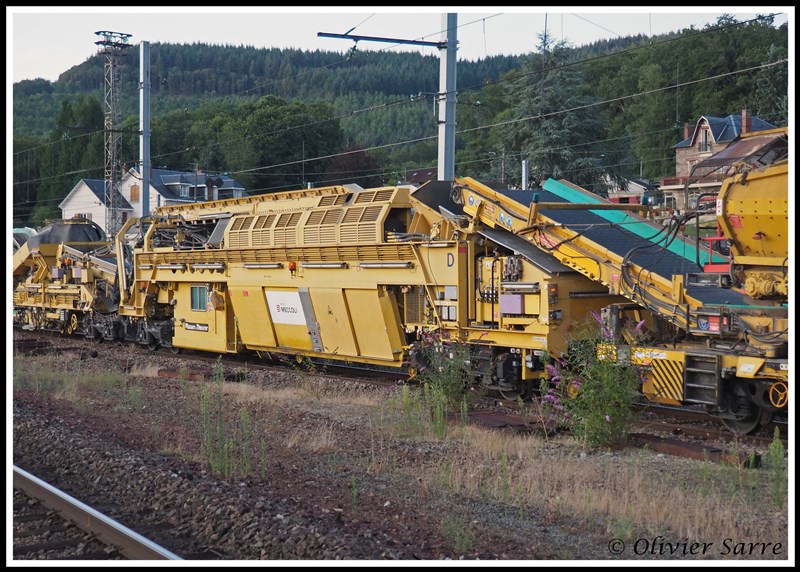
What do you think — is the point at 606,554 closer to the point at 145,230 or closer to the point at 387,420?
the point at 387,420

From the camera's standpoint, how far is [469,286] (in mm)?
14172

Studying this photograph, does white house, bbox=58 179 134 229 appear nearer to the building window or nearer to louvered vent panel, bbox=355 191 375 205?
the building window

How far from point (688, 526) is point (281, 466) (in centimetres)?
463

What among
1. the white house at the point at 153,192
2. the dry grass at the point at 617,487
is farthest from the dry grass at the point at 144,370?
the white house at the point at 153,192

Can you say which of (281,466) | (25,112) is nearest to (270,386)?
(281,466)

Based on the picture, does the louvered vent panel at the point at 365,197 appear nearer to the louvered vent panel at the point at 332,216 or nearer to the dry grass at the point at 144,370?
the louvered vent panel at the point at 332,216

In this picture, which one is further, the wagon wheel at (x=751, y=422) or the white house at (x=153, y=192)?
the white house at (x=153, y=192)

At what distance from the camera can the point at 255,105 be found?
80625mm

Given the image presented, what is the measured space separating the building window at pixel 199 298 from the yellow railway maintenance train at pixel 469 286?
0.06 meters

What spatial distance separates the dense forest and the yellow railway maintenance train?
1579cm

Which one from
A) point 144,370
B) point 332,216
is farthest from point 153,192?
point 332,216

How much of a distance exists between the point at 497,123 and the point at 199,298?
29.9 m

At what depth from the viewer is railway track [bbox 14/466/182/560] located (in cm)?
697

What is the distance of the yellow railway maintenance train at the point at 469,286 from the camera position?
1077 cm
